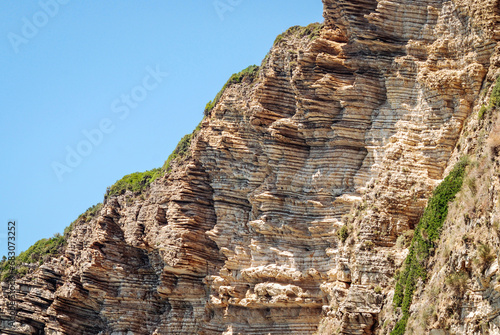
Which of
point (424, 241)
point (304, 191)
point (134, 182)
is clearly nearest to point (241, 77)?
point (304, 191)

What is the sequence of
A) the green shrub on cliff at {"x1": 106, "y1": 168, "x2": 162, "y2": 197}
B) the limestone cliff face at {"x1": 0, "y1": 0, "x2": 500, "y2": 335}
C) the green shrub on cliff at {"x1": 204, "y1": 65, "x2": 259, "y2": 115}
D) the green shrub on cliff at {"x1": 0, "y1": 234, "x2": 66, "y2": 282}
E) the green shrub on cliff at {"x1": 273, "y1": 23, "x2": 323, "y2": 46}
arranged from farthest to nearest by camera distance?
the green shrub on cliff at {"x1": 0, "y1": 234, "x2": 66, "y2": 282} < the green shrub on cliff at {"x1": 106, "y1": 168, "x2": 162, "y2": 197} < the green shrub on cliff at {"x1": 204, "y1": 65, "x2": 259, "y2": 115} < the green shrub on cliff at {"x1": 273, "y1": 23, "x2": 323, "y2": 46} < the limestone cliff face at {"x1": 0, "y1": 0, "x2": 500, "y2": 335}

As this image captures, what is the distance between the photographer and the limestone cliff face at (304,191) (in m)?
38.8

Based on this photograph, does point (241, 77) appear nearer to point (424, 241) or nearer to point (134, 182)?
point (134, 182)

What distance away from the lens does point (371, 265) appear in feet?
125

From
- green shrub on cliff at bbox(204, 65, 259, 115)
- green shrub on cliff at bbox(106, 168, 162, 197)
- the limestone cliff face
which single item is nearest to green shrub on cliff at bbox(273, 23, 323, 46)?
the limestone cliff face

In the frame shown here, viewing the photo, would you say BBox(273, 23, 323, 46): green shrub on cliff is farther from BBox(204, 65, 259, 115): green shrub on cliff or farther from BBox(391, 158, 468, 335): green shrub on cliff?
BBox(391, 158, 468, 335): green shrub on cliff

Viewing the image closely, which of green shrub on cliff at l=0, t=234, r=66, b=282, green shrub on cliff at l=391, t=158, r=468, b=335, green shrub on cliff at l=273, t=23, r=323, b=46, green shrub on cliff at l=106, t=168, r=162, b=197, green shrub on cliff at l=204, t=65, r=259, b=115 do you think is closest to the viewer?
green shrub on cliff at l=391, t=158, r=468, b=335

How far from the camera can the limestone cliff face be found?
38.8 m

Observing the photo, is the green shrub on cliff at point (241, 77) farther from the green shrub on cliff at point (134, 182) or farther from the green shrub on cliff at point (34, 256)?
the green shrub on cliff at point (34, 256)

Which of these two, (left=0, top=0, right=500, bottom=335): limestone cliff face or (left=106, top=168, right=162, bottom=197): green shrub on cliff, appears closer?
(left=0, top=0, right=500, bottom=335): limestone cliff face

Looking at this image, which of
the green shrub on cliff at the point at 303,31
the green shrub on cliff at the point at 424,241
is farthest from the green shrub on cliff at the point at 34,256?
the green shrub on cliff at the point at 424,241

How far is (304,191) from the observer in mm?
46062

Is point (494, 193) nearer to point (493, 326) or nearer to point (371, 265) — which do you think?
point (493, 326)

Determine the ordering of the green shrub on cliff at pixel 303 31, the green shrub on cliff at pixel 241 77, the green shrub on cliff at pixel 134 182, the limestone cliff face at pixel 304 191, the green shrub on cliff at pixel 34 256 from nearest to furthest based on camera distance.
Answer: the limestone cliff face at pixel 304 191 → the green shrub on cliff at pixel 303 31 → the green shrub on cliff at pixel 241 77 → the green shrub on cliff at pixel 134 182 → the green shrub on cliff at pixel 34 256
